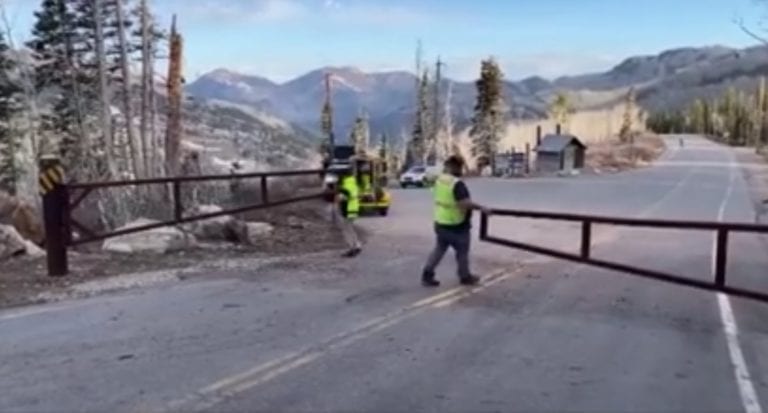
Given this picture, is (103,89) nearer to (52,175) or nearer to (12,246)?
(12,246)

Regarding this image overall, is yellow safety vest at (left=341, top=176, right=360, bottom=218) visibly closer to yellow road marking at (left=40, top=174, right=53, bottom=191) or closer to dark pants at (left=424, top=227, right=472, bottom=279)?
dark pants at (left=424, top=227, right=472, bottom=279)

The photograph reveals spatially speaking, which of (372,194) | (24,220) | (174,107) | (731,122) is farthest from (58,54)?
(731,122)

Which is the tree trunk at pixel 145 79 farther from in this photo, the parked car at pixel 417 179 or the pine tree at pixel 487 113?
the pine tree at pixel 487 113

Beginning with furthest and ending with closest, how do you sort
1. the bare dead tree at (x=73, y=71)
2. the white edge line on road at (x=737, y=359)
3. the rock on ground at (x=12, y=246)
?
the bare dead tree at (x=73, y=71) < the rock on ground at (x=12, y=246) < the white edge line on road at (x=737, y=359)

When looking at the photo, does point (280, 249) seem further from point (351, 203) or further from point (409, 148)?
point (409, 148)

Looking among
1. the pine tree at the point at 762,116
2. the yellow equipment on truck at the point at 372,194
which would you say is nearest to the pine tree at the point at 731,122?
the pine tree at the point at 762,116

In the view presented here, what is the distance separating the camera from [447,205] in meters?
12.4

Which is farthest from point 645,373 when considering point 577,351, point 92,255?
point 92,255

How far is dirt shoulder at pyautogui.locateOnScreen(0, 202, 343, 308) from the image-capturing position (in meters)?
12.5

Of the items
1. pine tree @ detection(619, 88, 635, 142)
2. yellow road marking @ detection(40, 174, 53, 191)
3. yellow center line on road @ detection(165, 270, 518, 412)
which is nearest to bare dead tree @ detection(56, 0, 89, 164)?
yellow road marking @ detection(40, 174, 53, 191)

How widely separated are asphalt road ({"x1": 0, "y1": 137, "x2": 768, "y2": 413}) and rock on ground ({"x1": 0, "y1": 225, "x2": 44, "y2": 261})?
3666mm

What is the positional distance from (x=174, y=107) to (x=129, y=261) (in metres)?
18.6

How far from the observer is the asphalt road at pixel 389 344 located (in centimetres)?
686

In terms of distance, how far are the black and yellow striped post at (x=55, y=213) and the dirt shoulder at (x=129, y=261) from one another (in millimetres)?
247
